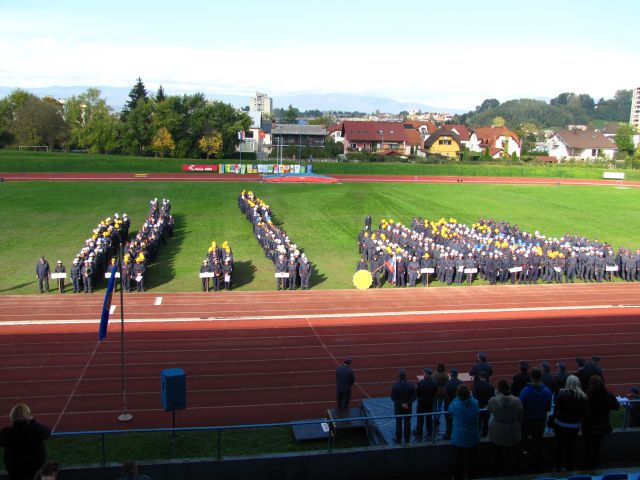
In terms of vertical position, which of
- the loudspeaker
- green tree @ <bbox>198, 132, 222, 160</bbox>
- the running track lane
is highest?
green tree @ <bbox>198, 132, 222, 160</bbox>

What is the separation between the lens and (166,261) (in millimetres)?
25781

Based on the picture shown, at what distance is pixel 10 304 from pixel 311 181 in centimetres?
3575

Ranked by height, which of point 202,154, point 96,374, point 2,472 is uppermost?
point 202,154

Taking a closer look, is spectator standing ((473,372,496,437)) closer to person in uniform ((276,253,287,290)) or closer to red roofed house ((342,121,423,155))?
person in uniform ((276,253,287,290))

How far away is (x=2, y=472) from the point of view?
756 cm

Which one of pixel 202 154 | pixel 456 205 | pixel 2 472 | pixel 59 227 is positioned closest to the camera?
pixel 2 472

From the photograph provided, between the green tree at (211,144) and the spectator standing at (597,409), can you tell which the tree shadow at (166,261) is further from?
the green tree at (211,144)

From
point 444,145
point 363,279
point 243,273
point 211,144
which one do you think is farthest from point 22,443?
point 444,145

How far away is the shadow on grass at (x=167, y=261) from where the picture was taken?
22859 mm

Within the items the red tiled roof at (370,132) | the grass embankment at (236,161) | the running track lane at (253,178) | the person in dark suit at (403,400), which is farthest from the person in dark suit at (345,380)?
the red tiled roof at (370,132)

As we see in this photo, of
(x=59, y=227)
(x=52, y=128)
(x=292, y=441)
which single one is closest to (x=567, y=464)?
(x=292, y=441)

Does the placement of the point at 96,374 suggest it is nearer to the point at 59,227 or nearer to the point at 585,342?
the point at 585,342

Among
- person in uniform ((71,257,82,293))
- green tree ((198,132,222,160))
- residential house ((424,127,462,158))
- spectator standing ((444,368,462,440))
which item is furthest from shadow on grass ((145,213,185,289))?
residential house ((424,127,462,158))

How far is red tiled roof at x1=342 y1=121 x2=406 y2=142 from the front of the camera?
301 feet
